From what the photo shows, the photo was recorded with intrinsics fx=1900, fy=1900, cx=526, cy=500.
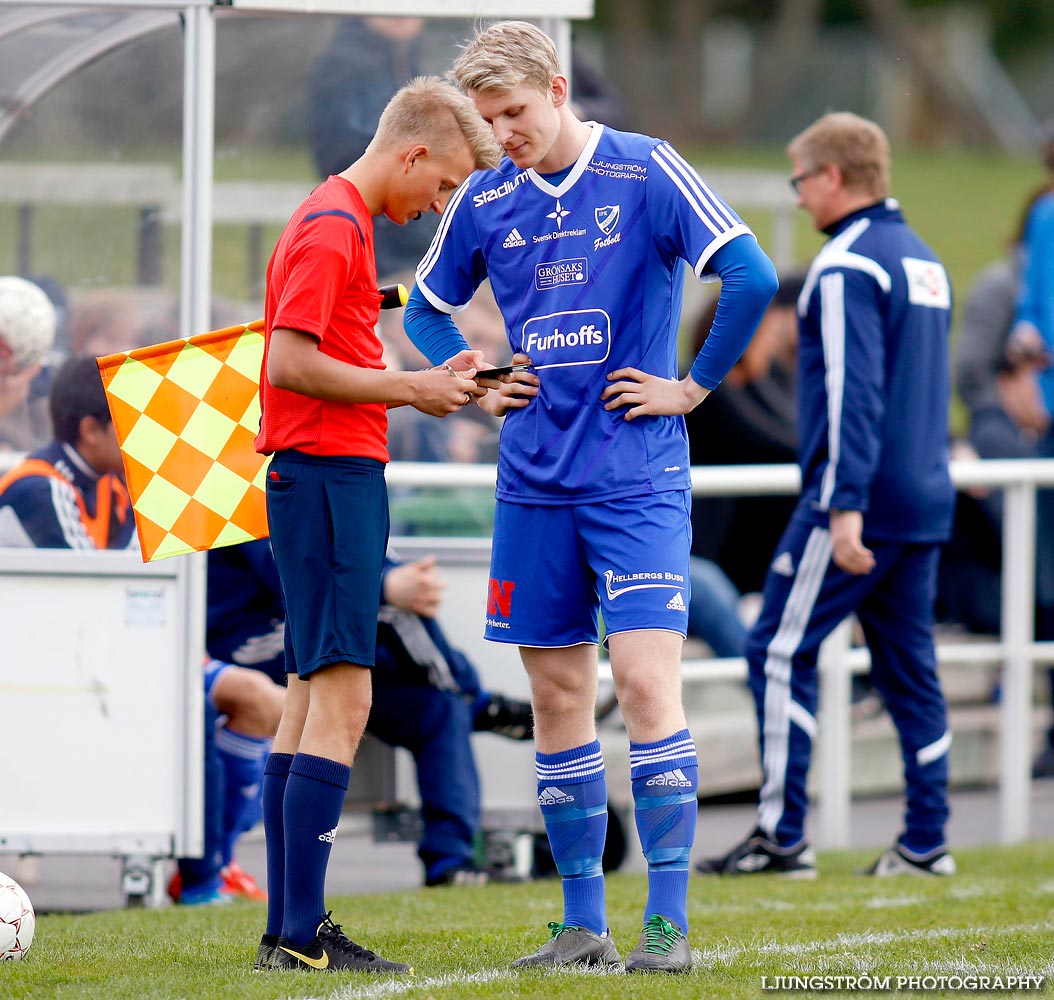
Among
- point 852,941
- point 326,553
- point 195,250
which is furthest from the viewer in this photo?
point 195,250

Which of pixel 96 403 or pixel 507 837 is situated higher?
pixel 96 403

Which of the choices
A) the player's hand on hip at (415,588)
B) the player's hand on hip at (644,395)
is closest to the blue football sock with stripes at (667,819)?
the player's hand on hip at (644,395)

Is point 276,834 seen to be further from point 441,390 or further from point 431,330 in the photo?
point 431,330

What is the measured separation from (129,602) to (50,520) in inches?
14.5

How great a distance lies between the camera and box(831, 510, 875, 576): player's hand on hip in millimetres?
6129

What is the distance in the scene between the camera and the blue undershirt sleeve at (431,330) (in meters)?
4.75

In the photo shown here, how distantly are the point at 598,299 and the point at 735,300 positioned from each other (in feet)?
1.05

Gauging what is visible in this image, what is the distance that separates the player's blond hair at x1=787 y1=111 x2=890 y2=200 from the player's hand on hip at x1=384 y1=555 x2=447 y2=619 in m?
1.88

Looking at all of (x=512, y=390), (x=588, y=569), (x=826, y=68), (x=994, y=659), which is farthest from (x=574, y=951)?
(x=826, y=68)

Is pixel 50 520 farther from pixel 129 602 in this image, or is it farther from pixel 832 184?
pixel 832 184

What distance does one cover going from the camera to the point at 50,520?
611 cm

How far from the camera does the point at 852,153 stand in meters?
6.34

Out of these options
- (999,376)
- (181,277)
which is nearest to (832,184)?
(181,277)

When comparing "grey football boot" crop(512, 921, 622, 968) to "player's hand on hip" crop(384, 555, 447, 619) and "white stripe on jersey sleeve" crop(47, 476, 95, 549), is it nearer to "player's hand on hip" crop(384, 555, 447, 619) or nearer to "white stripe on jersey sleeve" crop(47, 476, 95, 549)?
"player's hand on hip" crop(384, 555, 447, 619)
